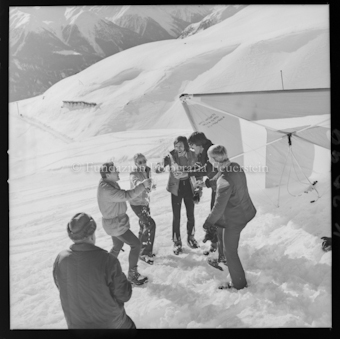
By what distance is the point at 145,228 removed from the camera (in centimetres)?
286

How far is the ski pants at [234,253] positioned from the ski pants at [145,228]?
22.2 inches

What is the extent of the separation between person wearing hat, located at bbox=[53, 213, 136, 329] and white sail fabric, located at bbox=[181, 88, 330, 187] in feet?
4.24

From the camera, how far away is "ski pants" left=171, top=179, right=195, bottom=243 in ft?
9.53

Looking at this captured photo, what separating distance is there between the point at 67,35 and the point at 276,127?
6.02 feet

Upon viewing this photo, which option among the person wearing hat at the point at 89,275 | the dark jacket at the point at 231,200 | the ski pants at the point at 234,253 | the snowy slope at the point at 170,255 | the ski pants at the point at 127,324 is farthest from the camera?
the snowy slope at the point at 170,255

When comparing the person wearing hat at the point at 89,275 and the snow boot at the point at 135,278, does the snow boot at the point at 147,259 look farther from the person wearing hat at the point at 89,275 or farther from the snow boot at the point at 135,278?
the person wearing hat at the point at 89,275

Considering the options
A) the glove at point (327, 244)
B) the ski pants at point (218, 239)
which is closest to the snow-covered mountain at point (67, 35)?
the ski pants at point (218, 239)

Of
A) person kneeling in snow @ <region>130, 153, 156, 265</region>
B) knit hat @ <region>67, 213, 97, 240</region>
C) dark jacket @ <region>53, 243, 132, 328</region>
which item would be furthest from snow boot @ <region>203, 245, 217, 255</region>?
knit hat @ <region>67, 213, 97, 240</region>

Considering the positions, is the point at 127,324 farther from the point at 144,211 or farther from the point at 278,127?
the point at 278,127

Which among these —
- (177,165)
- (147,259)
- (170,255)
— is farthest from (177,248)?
(177,165)

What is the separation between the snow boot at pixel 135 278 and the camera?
2.80 m

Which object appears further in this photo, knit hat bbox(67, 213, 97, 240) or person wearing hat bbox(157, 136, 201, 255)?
person wearing hat bbox(157, 136, 201, 255)

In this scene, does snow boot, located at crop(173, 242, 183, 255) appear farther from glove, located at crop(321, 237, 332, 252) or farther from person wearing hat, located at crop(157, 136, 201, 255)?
glove, located at crop(321, 237, 332, 252)

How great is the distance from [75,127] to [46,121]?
0.23 m
